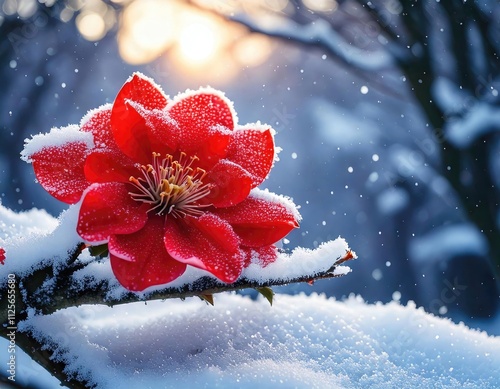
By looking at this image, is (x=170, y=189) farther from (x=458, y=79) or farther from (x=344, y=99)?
(x=344, y=99)

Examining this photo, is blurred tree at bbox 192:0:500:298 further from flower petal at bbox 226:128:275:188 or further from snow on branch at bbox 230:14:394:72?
flower petal at bbox 226:128:275:188

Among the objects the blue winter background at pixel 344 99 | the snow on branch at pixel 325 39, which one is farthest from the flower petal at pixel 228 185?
the snow on branch at pixel 325 39

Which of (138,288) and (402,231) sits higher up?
(402,231)

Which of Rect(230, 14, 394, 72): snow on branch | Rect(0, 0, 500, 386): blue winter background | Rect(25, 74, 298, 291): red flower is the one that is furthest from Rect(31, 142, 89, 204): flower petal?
Rect(230, 14, 394, 72): snow on branch

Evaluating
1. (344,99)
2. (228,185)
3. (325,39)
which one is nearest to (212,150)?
(228,185)

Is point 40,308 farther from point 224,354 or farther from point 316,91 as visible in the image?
point 316,91

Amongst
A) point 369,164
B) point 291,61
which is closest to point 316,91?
point 291,61

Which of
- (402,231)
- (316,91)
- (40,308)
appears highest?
(316,91)
